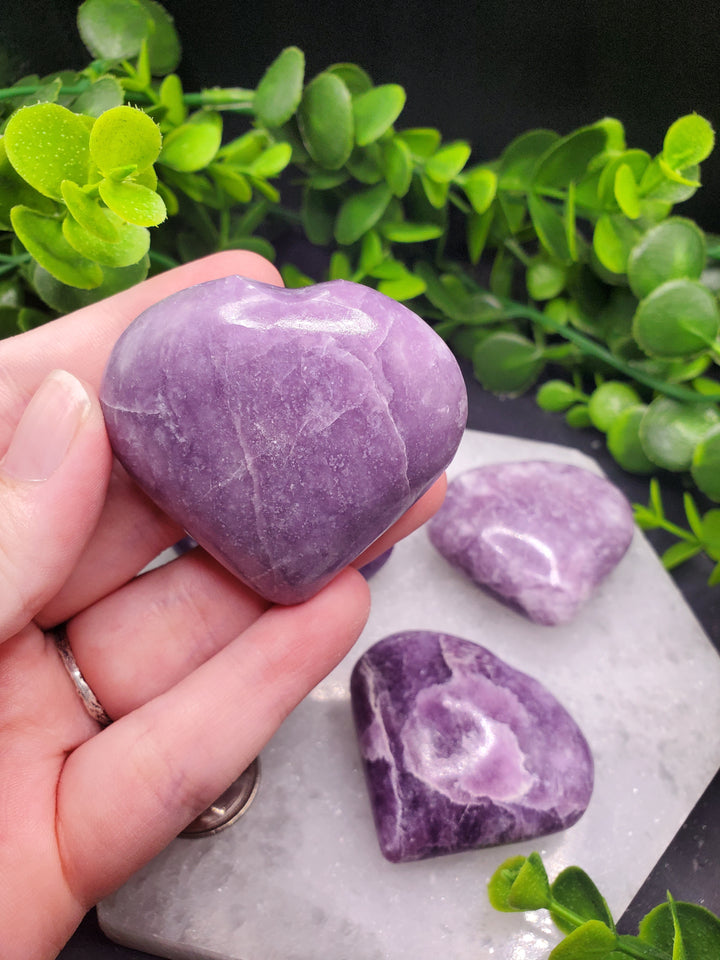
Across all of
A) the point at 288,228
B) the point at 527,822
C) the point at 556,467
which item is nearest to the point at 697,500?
the point at 556,467

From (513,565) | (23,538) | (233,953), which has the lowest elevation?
(233,953)

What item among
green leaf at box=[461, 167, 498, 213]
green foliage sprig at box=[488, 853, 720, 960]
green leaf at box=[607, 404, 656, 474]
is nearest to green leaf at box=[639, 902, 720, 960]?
green foliage sprig at box=[488, 853, 720, 960]

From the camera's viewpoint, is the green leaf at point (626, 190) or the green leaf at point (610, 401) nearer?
the green leaf at point (626, 190)

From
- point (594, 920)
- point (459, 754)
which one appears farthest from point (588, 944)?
point (459, 754)

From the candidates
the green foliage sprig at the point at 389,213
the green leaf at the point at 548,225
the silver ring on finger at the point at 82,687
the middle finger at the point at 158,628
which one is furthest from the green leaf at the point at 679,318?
the silver ring on finger at the point at 82,687

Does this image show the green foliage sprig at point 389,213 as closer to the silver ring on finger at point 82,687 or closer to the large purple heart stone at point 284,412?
the large purple heart stone at point 284,412

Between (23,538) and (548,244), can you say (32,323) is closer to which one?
(23,538)
